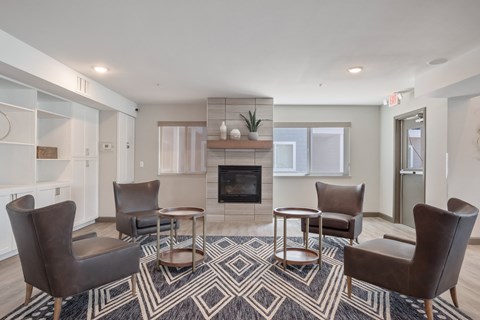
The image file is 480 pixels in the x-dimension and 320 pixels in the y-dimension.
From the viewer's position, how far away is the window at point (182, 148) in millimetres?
6098

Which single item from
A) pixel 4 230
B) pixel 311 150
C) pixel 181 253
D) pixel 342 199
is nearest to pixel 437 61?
pixel 342 199

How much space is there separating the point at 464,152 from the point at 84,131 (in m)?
5.80

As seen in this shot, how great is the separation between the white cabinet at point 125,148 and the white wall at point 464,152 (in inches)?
209

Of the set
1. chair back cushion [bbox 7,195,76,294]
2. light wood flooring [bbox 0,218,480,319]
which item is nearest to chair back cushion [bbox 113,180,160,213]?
light wood flooring [bbox 0,218,480,319]

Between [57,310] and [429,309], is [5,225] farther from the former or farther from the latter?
[429,309]

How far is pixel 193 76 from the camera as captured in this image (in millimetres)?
4109

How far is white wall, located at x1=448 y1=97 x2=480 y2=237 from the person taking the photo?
13.2ft

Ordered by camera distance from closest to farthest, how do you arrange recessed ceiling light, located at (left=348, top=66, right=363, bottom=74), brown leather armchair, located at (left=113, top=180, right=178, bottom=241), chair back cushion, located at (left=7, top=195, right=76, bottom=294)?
chair back cushion, located at (left=7, top=195, right=76, bottom=294), recessed ceiling light, located at (left=348, top=66, right=363, bottom=74), brown leather armchair, located at (left=113, top=180, right=178, bottom=241)

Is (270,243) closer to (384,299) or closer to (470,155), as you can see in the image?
(384,299)

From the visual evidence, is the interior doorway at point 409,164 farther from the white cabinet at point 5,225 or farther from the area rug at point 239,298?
the white cabinet at point 5,225

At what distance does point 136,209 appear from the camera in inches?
166

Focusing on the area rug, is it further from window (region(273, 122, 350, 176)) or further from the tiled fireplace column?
window (region(273, 122, 350, 176))

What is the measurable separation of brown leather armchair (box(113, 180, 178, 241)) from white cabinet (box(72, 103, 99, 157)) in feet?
3.99

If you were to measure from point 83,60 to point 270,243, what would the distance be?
332cm
